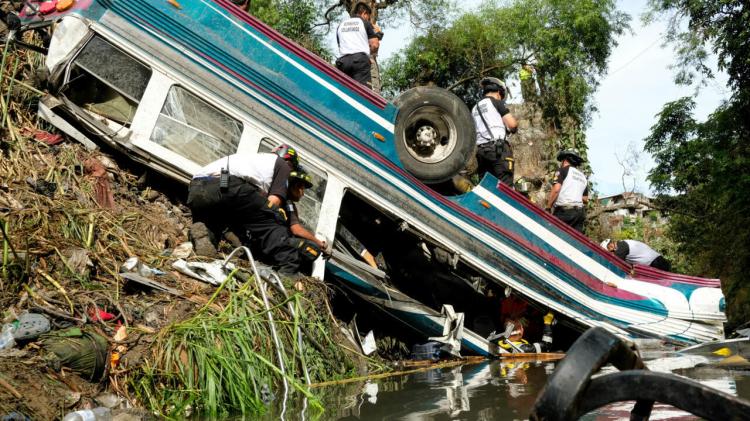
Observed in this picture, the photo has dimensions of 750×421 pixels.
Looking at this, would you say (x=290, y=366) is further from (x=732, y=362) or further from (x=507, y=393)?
(x=732, y=362)

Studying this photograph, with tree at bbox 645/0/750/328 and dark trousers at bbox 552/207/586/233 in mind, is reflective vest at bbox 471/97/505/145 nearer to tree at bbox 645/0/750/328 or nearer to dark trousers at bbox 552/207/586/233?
dark trousers at bbox 552/207/586/233

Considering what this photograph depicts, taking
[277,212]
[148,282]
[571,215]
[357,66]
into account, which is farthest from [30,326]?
[571,215]

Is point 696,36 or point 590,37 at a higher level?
point 590,37

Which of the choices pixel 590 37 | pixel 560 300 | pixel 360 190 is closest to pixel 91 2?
pixel 360 190

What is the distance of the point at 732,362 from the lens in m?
5.49

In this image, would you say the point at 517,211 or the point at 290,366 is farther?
the point at 517,211

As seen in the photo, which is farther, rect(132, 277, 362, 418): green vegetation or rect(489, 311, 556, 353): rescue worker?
rect(489, 311, 556, 353): rescue worker

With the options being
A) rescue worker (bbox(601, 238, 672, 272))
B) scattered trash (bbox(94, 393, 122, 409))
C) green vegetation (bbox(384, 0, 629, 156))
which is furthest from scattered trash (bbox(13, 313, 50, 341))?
green vegetation (bbox(384, 0, 629, 156))

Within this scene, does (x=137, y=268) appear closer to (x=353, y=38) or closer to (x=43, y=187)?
(x=43, y=187)

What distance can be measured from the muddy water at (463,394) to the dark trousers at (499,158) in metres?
2.23

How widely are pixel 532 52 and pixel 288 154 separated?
12.2m

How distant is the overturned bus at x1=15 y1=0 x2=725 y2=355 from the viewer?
619 centimetres

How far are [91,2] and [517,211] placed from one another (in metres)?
4.02

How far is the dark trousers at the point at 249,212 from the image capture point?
583cm
